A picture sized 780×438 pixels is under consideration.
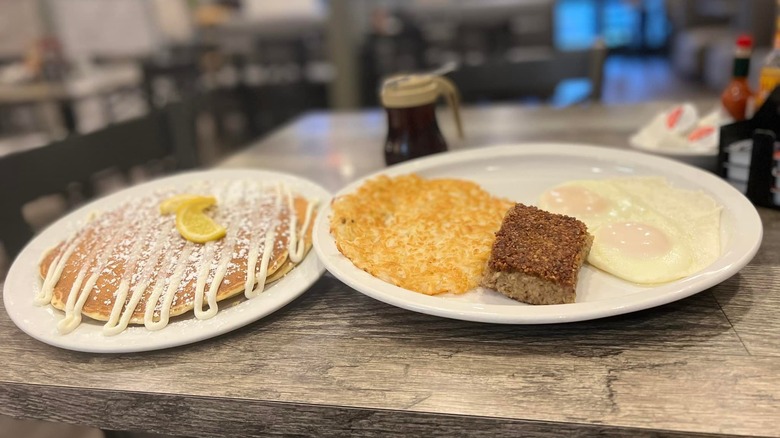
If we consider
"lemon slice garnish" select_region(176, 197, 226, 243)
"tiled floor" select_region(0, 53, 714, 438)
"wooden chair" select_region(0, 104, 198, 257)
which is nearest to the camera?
"lemon slice garnish" select_region(176, 197, 226, 243)

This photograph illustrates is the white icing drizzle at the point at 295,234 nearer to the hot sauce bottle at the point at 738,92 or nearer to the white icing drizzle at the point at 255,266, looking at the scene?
the white icing drizzle at the point at 255,266

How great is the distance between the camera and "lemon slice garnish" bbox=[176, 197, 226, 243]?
1073 millimetres

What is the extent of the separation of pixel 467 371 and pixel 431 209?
441 mm

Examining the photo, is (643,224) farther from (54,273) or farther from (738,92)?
(54,273)

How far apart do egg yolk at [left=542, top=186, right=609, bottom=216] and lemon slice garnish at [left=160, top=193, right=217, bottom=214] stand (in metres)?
0.74

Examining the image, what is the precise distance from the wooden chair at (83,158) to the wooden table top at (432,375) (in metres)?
0.72

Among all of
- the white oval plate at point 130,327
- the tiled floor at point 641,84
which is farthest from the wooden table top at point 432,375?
the tiled floor at point 641,84

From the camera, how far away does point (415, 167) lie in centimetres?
134

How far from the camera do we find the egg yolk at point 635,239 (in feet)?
3.04

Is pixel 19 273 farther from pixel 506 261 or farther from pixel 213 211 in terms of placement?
pixel 506 261

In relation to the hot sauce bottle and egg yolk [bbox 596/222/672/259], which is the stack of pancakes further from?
the hot sauce bottle

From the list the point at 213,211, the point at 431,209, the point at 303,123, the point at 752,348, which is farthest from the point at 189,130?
the point at 752,348

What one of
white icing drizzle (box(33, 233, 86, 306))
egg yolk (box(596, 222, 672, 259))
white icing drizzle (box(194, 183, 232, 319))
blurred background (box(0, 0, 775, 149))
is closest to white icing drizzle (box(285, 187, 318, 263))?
white icing drizzle (box(194, 183, 232, 319))

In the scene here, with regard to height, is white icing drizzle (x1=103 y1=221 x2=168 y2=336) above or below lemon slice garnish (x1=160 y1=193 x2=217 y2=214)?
below
